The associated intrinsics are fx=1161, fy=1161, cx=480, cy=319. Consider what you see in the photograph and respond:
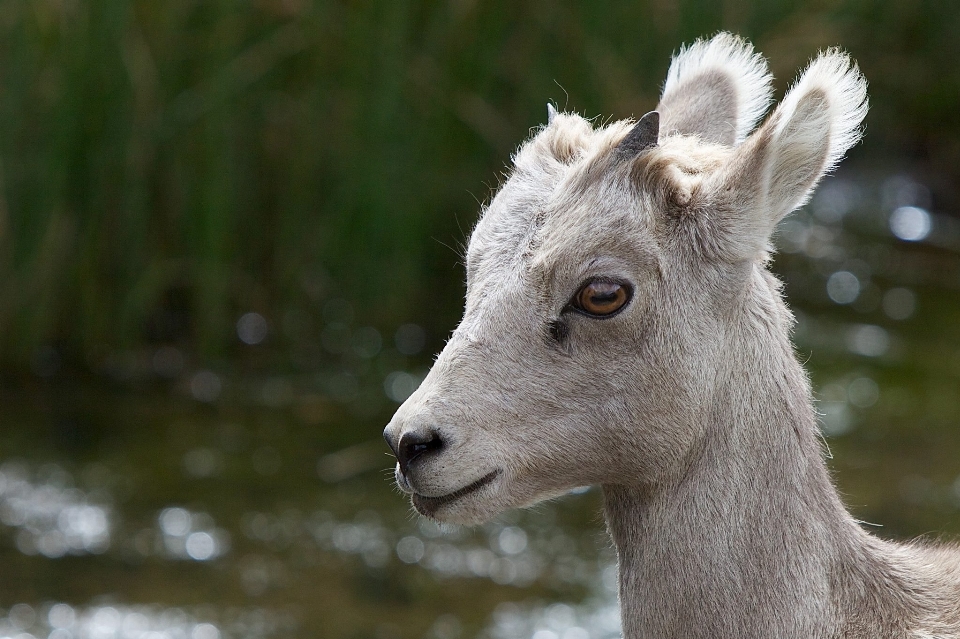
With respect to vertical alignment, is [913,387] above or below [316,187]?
below

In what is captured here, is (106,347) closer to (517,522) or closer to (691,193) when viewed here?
(517,522)

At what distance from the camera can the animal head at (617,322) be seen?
2998 mm

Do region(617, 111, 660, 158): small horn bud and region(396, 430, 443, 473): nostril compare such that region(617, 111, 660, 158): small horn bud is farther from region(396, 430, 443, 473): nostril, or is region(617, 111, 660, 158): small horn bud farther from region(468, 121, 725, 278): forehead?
region(396, 430, 443, 473): nostril

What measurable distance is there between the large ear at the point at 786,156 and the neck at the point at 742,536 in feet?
1.30

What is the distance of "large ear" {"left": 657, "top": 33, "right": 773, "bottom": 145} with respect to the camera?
3.68 metres

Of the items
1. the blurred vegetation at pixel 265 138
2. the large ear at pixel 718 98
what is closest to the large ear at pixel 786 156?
the large ear at pixel 718 98

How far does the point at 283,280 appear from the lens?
28.4 feet

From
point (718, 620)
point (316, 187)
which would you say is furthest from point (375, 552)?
point (718, 620)

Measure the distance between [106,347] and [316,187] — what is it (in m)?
1.94

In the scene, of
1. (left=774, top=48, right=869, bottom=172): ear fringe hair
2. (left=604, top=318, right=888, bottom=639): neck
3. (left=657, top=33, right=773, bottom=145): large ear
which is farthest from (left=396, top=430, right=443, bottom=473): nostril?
(left=657, top=33, right=773, bottom=145): large ear

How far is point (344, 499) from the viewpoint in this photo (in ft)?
24.7

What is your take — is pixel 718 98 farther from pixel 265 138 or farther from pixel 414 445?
pixel 265 138

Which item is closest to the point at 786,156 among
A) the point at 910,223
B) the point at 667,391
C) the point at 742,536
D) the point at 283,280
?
the point at 667,391

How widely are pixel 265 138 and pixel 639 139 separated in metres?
5.90
